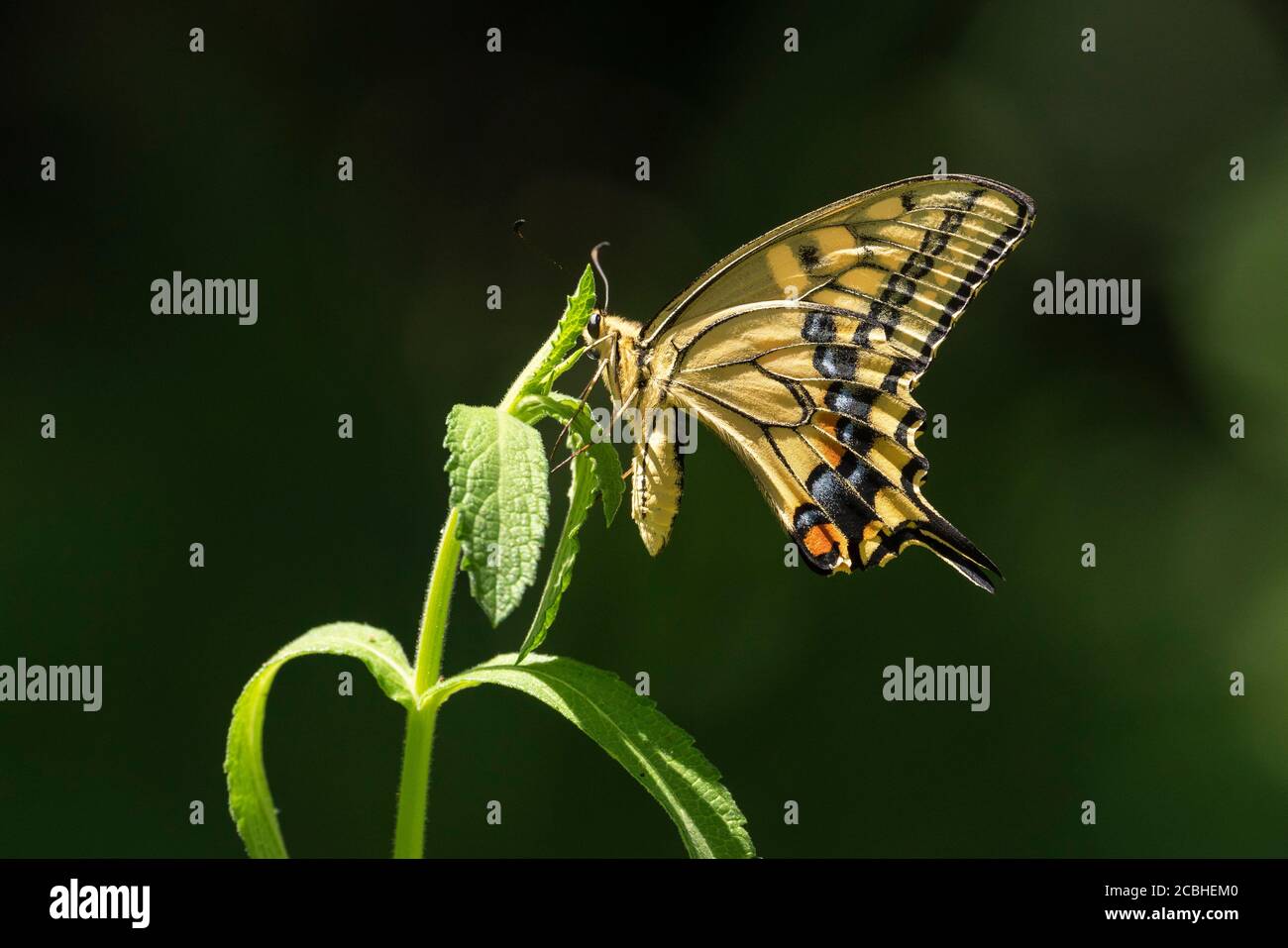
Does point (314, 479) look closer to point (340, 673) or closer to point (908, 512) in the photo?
point (340, 673)

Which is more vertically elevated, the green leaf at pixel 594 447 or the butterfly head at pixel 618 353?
the butterfly head at pixel 618 353

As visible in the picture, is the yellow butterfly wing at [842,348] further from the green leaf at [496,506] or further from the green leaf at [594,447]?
the green leaf at [496,506]

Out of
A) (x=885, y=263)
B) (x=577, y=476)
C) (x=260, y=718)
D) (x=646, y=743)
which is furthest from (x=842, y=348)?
(x=260, y=718)

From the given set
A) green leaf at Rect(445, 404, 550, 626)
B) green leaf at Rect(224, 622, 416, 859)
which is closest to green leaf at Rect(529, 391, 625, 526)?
green leaf at Rect(445, 404, 550, 626)

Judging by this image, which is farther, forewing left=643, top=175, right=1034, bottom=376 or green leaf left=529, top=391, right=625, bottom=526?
forewing left=643, top=175, right=1034, bottom=376

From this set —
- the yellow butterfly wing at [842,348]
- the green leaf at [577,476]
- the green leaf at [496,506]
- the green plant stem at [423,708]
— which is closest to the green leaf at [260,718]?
the green plant stem at [423,708]

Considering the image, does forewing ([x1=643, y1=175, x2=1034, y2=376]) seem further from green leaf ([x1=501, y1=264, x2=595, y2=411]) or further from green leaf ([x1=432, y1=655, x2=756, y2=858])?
green leaf ([x1=432, y1=655, x2=756, y2=858])

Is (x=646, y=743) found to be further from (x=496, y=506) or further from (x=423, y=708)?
(x=496, y=506)
